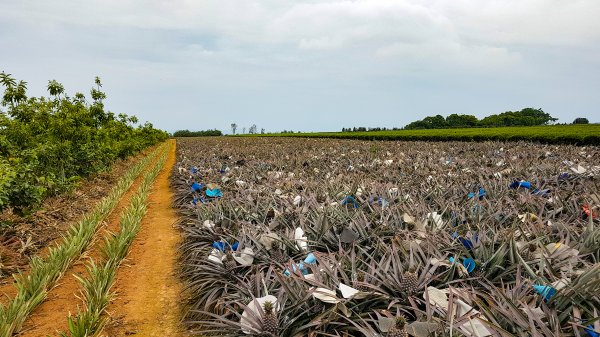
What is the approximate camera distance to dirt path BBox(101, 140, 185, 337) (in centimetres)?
267

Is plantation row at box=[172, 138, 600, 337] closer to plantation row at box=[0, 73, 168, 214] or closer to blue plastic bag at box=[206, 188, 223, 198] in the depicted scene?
blue plastic bag at box=[206, 188, 223, 198]

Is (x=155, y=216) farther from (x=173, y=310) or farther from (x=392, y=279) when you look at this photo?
(x=392, y=279)

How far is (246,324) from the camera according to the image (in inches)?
83.3

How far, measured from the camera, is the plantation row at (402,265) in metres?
1.84

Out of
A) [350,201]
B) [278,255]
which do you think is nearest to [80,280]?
[278,255]

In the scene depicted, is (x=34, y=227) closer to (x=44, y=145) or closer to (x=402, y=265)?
(x=44, y=145)

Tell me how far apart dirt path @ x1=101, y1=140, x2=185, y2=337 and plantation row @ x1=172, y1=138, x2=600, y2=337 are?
170 millimetres

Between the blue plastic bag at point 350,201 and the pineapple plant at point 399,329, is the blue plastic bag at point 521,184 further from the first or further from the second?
the pineapple plant at point 399,329

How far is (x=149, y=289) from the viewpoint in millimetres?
3307

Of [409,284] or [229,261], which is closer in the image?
[409,284]

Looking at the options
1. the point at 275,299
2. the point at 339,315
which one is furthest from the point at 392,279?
the point at 275,299

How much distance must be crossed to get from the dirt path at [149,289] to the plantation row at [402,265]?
0.56 feet

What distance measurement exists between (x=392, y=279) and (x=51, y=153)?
299 inches

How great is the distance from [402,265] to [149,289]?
2142 millimetres
